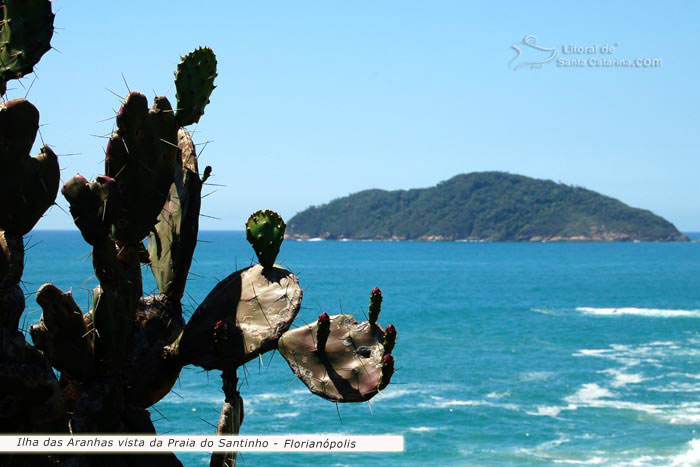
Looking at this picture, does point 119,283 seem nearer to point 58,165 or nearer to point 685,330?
point 58,165

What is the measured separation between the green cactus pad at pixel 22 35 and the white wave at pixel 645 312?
51603 millimetres

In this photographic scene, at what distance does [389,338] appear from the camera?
402cm

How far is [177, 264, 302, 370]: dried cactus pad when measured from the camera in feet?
13.1

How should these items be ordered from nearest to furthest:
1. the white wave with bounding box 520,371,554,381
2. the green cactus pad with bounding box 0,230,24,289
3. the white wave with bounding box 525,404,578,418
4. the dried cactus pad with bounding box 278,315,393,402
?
the green cactus pad with bounding box 0,230,24,289, the dried cactus pad with bounding box 278,315,393,402, the white wave with bounding box 525,404,578,418, the white wave with bounding box 520,371,554,381

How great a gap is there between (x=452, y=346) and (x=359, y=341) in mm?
35328

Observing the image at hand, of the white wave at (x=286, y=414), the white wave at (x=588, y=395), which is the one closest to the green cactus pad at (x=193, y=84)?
the white wave at (x=286, y=414)

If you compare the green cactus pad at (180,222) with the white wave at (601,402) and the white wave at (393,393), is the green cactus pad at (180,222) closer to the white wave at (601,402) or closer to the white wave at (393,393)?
the white wave at (601,402)

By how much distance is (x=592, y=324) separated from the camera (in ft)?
160

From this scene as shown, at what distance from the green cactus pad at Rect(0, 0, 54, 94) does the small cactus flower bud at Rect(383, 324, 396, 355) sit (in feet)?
6.05

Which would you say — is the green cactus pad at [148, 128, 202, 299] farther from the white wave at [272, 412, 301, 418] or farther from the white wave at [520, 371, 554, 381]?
the white wave at [520, 371, 554, 381]

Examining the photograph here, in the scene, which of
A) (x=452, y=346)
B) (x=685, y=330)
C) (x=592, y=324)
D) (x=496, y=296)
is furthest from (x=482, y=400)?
(x=496, y=296)

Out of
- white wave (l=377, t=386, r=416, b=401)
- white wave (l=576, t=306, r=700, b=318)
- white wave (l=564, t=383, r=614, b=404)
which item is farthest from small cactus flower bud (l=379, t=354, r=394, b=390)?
white wave (l=576, t=306, r=700, b=318)

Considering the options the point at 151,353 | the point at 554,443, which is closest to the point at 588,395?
the point at 554,443
